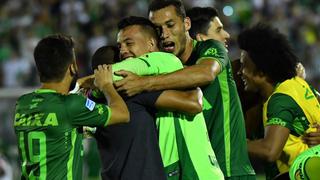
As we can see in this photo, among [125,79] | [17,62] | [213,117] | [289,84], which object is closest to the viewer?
[125,79]

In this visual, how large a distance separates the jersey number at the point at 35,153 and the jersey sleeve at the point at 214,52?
52.5 inches

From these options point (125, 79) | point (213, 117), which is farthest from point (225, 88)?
point (125, 79)

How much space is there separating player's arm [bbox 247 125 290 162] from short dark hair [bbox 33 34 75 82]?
177 cm

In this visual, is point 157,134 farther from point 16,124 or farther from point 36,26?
point 36,26

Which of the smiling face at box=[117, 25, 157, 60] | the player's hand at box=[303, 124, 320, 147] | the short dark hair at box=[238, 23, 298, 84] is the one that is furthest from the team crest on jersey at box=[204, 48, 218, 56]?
the player's hand at box=[303, 124, 320, 147]

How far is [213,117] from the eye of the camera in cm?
626

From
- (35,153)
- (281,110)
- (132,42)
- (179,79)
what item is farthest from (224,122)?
(35,153)

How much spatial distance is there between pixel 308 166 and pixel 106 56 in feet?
5.87

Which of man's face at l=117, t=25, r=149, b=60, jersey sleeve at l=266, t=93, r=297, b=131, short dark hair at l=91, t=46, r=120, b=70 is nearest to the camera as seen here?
man's face at l=117, t=25, r=149, b=60

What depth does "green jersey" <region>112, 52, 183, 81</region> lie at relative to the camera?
18.4 ft

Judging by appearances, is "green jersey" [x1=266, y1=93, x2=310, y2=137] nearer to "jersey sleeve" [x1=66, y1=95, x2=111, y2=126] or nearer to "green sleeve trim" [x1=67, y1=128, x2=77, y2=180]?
"jersey sleeve" [x1=66, y1=95, x2=111, y2=126]

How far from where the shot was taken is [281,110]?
6539 mm

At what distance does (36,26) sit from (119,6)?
2.02 m

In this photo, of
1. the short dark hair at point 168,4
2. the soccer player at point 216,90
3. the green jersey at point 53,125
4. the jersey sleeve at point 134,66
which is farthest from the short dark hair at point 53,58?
the short dark hair at point 168,4
